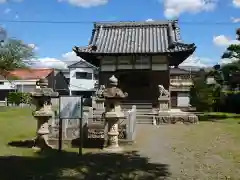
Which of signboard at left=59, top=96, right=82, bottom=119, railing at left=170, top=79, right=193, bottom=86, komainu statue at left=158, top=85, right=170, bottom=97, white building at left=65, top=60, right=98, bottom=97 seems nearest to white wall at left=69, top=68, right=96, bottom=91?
white building at left=65, top=60, right=98, bottom=97

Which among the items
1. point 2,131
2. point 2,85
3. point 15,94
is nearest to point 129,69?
point 2,131

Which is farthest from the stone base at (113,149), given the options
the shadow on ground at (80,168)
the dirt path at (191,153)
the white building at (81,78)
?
the white building at (81,78)

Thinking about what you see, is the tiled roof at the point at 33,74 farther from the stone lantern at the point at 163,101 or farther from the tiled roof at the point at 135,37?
the stone lantern at the point at 163,101

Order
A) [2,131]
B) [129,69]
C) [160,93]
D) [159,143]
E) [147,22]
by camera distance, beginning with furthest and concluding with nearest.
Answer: [147,22] → [129,69] → [160,93] → [2,131] → [159,143]

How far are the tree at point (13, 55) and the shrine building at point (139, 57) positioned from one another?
45.2 ft

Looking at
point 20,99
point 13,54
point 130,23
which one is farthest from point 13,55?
point 130,23

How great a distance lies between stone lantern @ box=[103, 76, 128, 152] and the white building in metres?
51.0

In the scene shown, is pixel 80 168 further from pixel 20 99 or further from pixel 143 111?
pixel 20 99

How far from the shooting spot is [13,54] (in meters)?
38.5

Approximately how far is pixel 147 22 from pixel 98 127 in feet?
51.7

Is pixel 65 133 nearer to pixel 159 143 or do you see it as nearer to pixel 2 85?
pixel 159 143

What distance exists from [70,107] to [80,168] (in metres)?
2.88

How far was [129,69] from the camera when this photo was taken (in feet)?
81.5

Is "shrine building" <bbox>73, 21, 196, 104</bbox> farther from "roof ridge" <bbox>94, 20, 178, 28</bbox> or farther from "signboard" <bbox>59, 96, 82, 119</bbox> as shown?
"signboard" <bbox>59, 96, 82, 119</bbox>
